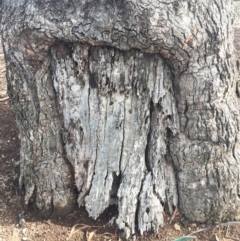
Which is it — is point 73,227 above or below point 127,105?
below

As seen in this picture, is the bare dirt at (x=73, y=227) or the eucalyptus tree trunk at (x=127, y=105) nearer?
the eucalyptus tree trunk at (x=127, y=105)

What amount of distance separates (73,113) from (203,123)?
0.66 m

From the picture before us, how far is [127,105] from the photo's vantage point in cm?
232

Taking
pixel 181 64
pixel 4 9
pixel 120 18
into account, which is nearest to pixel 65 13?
pixel 120 18

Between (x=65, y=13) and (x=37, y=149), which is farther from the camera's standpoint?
(x=37, y=149)

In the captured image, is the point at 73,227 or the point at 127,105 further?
the point at 73,227

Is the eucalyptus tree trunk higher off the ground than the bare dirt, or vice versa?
the eucalyptus tree trunk

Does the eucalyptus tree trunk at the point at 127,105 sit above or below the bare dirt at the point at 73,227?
above

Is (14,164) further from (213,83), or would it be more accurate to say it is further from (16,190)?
(213,83)

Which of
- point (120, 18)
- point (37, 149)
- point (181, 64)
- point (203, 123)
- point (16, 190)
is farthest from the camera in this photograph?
point (16, 190)

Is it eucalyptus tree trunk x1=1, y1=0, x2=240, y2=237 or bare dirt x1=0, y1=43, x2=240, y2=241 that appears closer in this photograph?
eucalyptus tree trunk x1=1, y1=0, x2=240, y2=237

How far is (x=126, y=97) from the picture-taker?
90.6 inches

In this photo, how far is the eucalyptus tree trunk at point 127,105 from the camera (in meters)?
2.09

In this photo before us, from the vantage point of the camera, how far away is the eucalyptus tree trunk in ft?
6.86
